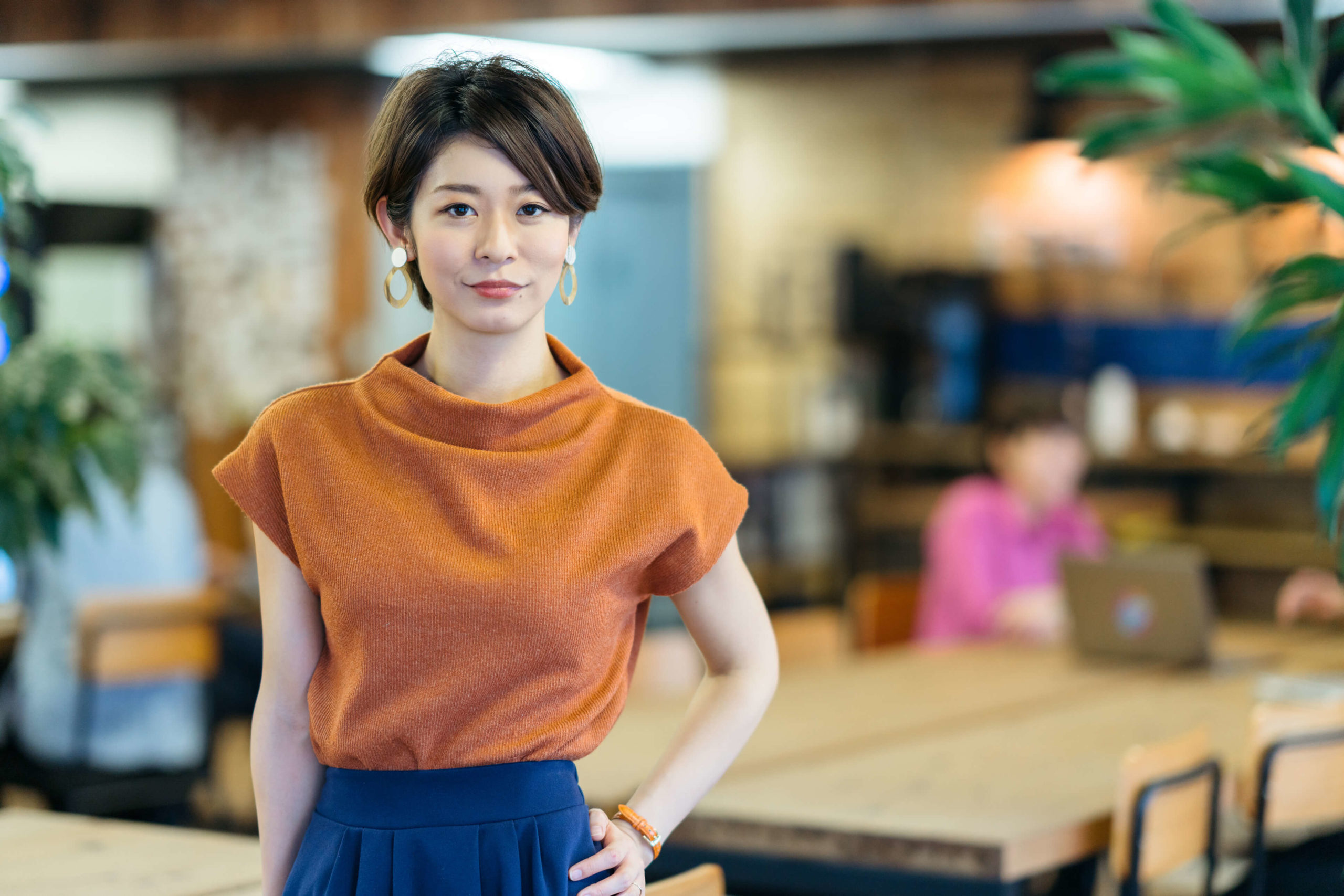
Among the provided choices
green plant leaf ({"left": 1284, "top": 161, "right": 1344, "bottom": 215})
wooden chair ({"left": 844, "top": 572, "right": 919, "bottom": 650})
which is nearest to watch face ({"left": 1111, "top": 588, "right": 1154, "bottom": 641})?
wooden chair ({"left": 844, "top": 572, "right": 919, "bottom": 650})

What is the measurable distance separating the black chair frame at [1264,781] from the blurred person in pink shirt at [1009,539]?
1.94 meters

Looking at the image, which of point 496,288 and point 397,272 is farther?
point 397,272

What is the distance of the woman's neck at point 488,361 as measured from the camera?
140 centimetres

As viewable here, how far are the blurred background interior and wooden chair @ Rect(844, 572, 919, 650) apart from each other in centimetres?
1

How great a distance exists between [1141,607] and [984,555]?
777 mm

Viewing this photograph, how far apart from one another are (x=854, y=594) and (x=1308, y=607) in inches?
53.2

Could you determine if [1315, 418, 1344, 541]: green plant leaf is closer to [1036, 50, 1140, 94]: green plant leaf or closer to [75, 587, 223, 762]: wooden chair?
[1036, 50, 1140, 94]: green plant leaf

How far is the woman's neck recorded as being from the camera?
4.60 feet

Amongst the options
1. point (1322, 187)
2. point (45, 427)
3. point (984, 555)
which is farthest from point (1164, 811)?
point (984, 555)

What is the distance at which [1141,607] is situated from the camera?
397 centimetres

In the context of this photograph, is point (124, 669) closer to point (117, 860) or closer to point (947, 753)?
point (117, 860)

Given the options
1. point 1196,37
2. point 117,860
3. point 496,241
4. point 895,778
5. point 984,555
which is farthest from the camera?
point 984,555

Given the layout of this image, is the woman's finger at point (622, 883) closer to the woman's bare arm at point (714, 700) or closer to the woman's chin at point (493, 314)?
the woman's bare arm at point (714, 700)

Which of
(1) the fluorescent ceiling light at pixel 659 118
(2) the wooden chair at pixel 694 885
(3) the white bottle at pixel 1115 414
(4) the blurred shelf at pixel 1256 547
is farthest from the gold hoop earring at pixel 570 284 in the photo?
(1) the fluorescent ceiling light at pixel 659 118
